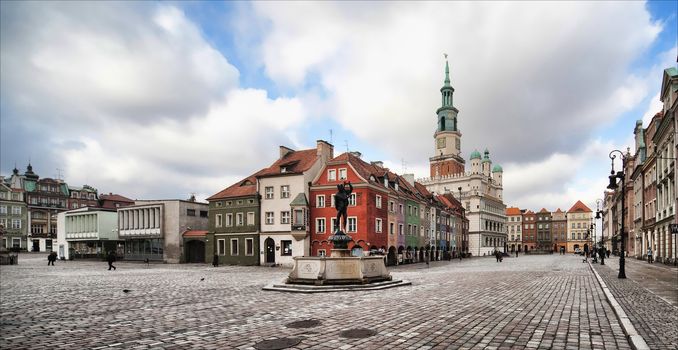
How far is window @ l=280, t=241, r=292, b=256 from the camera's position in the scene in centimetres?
4838

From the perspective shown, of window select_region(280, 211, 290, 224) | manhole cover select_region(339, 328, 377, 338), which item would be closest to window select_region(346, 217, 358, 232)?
window select_region(280, 211, 290, 224)

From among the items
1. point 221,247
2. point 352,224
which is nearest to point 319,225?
point 352,224

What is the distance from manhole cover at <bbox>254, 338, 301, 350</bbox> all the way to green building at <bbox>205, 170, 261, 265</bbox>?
134ft

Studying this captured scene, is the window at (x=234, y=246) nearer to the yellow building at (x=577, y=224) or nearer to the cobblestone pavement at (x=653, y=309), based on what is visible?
the cobblestone pavement at (x=653, y=309)

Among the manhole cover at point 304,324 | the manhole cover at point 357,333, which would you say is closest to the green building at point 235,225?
the manhole cover at point 304,324

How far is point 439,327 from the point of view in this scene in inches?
445

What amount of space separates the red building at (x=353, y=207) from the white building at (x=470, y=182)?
208 ft

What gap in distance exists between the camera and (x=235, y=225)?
52312 mm

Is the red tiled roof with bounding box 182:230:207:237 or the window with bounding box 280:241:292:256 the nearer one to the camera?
the window with bounding box 280:241:292:256

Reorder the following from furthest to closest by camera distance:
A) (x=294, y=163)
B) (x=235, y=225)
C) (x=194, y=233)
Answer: (x=194, y=233), (x=235, y=225), (x=294, y=163)

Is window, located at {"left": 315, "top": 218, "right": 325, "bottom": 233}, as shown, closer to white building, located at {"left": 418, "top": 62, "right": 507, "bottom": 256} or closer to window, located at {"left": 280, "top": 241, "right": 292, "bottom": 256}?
window, located at {"left": 280, "top": 241, "right": 292, "bottom": 256}

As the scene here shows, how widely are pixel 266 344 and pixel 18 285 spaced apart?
71.2 ft

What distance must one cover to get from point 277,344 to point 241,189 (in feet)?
147

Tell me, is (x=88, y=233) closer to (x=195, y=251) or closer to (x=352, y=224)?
(x=195, y=251)
